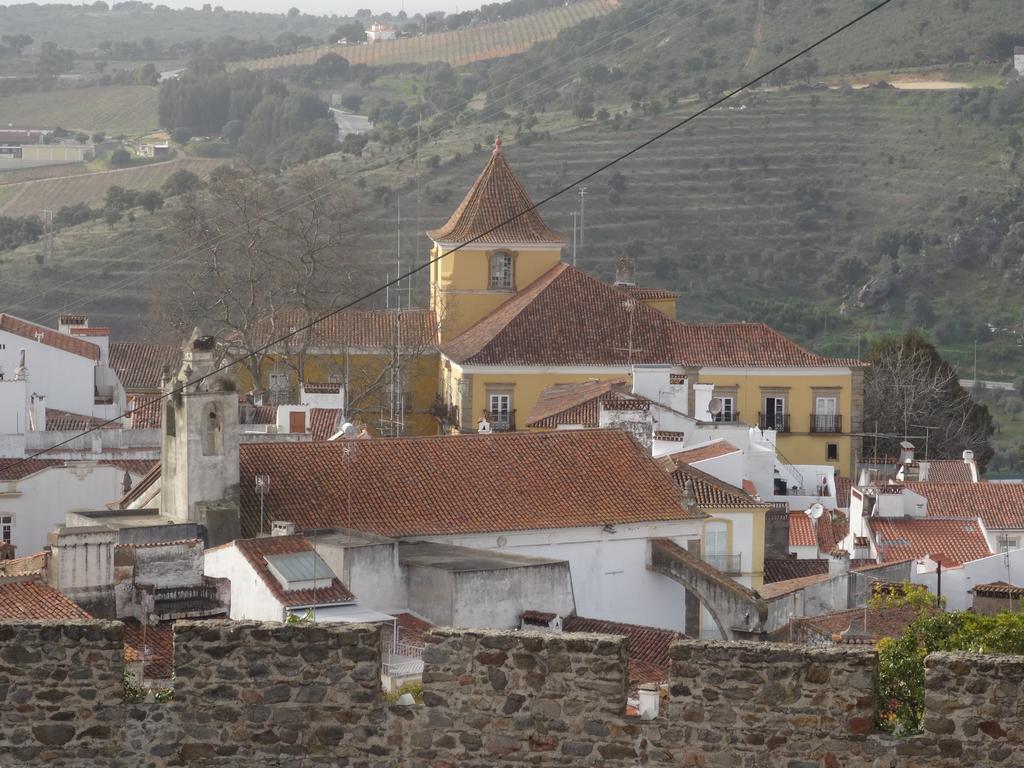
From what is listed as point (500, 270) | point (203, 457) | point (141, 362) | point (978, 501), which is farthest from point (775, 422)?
point (203, 457)

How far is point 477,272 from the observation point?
55.8 meters

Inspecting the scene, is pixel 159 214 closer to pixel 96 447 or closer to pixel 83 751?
pixel 96 447

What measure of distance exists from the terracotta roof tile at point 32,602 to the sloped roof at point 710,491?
14.8m

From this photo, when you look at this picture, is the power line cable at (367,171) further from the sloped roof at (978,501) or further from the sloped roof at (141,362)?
the sloped roof at (978,501)

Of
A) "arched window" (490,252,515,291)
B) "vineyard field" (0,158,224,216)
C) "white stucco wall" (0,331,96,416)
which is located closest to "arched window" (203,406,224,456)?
"white stucco wall" (0,331,96,416)

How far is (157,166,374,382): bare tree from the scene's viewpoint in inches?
2095

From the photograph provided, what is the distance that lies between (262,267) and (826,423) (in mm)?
16191

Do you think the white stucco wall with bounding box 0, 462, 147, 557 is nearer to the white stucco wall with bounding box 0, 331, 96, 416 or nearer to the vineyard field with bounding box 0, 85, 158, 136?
the white stucco wall with bounding box 0, 331, 96, 416

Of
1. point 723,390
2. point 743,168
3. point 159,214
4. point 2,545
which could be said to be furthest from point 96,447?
point 743,168

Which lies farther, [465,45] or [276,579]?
[465,45]

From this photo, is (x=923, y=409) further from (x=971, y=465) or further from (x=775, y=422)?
(x=971, y=465)

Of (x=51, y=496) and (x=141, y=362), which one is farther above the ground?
(x=141, y=362)

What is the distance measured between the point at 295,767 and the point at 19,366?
34.3 metres

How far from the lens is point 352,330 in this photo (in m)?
53.9
